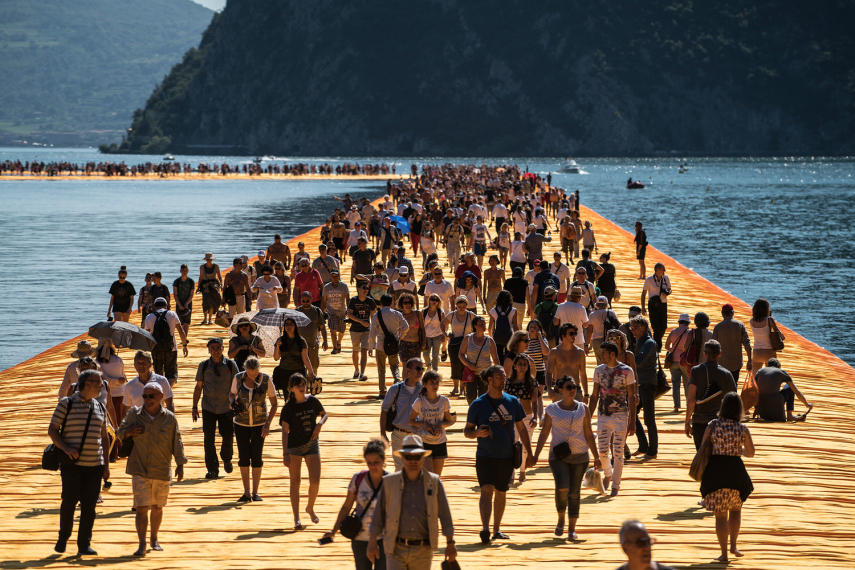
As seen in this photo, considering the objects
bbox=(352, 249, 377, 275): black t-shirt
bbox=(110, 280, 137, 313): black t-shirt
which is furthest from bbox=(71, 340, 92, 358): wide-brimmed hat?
bbox=(352, 249, 377, 275): black t-shirt

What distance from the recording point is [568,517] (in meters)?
9.56

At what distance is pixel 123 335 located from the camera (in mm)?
12867

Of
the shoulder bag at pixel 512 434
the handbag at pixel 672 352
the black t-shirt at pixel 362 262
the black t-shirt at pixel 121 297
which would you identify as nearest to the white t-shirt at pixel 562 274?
the black t-shirt at pixel 362 262

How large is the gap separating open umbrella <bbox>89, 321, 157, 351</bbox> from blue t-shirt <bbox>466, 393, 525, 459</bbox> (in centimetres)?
578

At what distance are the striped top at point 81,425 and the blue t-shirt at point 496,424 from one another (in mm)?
3483

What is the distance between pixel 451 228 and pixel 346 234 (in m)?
4.94

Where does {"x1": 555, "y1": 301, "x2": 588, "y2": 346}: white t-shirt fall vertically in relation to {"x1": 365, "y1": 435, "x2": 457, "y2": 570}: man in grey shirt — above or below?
above

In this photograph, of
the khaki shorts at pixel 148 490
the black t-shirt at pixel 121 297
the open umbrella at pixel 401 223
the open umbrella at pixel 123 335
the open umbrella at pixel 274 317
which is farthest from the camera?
the open umbrella at pixel 401 223

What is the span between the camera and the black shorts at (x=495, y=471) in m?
8.95

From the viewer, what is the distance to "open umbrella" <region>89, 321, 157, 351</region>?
41.5ft

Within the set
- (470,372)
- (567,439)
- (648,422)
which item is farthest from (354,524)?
(648,422)

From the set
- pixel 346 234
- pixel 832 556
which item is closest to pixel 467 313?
pixel 832 556

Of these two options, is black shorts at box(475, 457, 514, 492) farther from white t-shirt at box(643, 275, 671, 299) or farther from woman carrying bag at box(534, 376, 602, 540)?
white t-shirt at box(643, 275, 671, 299)

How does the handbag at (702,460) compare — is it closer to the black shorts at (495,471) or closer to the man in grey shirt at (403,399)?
the black shorts at (495,471)
